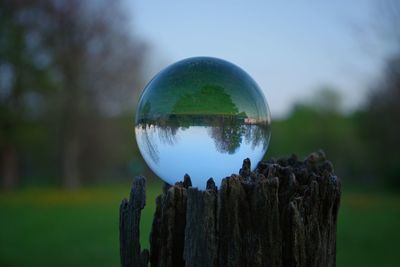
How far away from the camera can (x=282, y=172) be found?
106 inches

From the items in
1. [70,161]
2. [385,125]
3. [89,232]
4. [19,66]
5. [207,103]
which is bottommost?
[89,232]

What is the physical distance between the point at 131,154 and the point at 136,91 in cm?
1006

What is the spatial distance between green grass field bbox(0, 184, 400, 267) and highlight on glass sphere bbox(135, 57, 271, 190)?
7.56 m

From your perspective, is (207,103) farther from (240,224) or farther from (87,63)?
(87,63)

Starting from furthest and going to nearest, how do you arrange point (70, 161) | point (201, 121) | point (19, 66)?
point (70, 161), point (19, 66), point (201, 121)

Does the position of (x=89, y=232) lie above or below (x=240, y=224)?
below

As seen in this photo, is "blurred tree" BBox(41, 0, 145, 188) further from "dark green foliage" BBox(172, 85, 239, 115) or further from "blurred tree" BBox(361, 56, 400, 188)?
"dark green foliage" BBox(172, 85, 239, 115)

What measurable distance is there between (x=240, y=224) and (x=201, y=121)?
1.96ft

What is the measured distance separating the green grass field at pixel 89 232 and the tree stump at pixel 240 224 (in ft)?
24.5

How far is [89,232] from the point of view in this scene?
13367 millimetres

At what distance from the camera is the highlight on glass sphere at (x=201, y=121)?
2512 mm

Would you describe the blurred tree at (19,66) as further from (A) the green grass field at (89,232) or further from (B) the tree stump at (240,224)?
(B) the tree stump at (240,224)

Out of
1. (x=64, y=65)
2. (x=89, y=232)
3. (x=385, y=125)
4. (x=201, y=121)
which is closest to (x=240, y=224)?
(x=201, y=121)

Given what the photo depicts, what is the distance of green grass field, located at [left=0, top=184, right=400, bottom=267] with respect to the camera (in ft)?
32.9
